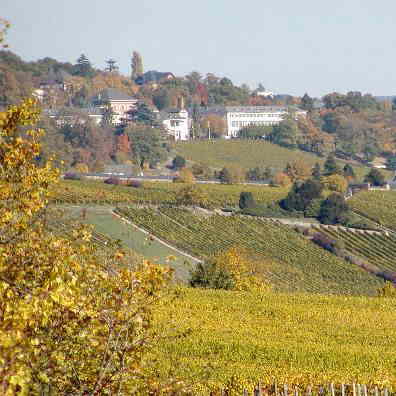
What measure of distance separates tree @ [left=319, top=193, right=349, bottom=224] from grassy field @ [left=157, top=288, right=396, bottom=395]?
4270 cm

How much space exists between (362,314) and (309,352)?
3.93m

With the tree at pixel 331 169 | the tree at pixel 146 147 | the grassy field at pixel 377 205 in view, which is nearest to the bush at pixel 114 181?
the grassy field at pixel 377 205

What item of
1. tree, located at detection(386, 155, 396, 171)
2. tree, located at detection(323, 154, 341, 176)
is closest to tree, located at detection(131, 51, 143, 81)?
tree, located at detection(386, 155, 396, 171)

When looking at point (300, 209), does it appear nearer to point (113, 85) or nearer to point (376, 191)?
point (376, 191)

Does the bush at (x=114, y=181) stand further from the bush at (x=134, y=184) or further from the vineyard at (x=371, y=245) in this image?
the vineyard at (x=371, y=245)

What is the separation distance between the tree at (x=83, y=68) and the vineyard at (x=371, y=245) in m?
103

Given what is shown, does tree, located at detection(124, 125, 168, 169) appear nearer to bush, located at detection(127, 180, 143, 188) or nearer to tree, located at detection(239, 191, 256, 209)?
bush, located at detection(127, 180, 143, 188)

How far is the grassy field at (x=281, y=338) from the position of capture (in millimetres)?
11977

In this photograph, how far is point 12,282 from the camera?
21.5ft

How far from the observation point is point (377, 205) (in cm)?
6969

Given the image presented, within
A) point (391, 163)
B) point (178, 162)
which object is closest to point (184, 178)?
point (178, 162)

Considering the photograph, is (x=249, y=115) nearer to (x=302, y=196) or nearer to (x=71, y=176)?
(x=71, y=176)

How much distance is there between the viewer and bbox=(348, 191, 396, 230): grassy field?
65.2 m

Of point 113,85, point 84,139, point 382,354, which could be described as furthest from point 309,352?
point 113,85
